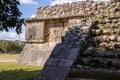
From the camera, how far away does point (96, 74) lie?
586 cm

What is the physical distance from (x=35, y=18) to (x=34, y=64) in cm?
235

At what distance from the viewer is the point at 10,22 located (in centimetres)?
994

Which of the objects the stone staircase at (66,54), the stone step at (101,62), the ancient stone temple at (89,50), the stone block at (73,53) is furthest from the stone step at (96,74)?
the stone block at (73,53)

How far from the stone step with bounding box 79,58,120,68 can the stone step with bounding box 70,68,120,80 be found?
1.23 ft

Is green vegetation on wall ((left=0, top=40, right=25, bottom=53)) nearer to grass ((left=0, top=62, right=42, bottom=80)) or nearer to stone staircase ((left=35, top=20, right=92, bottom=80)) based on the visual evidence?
grass ((left=0, top=62, right=42, bottom=80))

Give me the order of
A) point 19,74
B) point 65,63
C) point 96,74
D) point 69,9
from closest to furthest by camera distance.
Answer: point 96,74
point 65,63
point 19,74
point 69,9

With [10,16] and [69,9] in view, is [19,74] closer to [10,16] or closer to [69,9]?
[10,16]

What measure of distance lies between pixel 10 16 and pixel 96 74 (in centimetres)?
501

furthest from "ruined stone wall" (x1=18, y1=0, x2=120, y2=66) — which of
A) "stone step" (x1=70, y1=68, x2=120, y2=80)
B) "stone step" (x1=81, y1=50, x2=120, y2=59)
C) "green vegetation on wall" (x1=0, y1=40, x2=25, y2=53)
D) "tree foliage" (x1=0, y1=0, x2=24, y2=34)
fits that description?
"green vegetation on wall" (x1=0, y1=40, x2=25, y2=53)

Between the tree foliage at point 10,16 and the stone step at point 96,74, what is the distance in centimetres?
441

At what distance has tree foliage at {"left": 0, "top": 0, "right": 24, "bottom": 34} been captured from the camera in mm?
9703

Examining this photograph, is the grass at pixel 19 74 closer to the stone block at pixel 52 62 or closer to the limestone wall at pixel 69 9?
the stone block at pixel 52 62

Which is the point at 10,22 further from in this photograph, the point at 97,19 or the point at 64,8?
the point at 64,8

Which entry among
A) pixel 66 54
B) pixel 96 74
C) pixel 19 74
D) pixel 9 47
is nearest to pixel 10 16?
pixel 19 74
